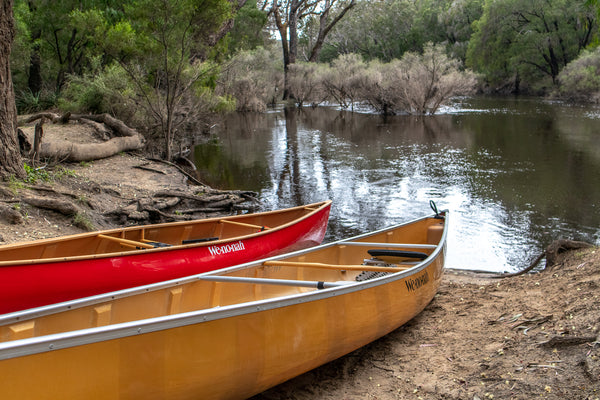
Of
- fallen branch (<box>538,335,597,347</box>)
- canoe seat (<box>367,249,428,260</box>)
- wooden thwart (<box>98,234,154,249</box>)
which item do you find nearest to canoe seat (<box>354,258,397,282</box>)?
canoe seat (<box>367,249,428,260</box>)

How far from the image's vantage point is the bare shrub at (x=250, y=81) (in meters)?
30.8

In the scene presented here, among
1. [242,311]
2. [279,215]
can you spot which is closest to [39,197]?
[279,215]

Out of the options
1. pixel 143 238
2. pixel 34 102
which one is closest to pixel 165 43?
pixel 34 102

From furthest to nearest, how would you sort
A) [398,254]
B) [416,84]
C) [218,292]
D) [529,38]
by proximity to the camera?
[529,38] < [416,84] < [398,254] < [218,292]

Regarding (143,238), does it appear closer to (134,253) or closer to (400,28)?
(134,253)

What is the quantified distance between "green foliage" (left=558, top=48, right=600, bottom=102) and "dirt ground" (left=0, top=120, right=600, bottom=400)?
34662mm

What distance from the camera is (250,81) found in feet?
110

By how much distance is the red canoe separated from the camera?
510 cm

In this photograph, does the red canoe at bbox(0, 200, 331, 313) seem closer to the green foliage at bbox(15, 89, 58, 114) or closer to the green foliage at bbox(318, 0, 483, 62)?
the green foliage at bbox(15, 89, 58, 114)

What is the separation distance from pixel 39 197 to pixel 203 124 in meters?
16.2

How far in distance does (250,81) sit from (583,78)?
23502 mm

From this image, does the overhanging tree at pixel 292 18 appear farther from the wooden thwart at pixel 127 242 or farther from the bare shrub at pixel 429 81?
the wooden thwart at pixel 127 242

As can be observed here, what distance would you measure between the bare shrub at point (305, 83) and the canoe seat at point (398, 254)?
1380 inches

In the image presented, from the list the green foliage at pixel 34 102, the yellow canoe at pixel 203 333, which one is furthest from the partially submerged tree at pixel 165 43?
the yellow canoe at pixel 203 333
